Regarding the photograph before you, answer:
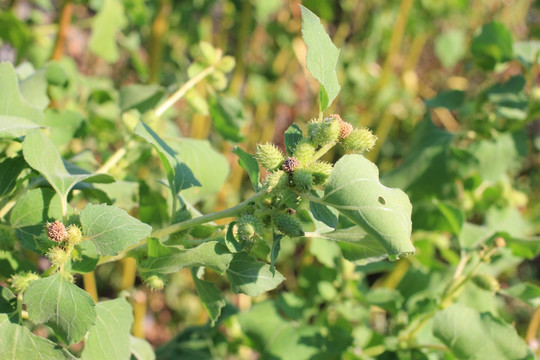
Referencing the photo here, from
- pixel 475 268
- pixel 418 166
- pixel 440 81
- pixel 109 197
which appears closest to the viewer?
pixel 109 197

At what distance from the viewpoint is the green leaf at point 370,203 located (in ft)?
2.08

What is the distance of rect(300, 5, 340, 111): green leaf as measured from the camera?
700 millimetres

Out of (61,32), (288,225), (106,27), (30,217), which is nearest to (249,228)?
(288,225)

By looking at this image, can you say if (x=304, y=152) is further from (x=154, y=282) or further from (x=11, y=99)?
(x=11, y=99)

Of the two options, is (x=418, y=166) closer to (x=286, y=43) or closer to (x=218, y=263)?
(x=218, y=263)

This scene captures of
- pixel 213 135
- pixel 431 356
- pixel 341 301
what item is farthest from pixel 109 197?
pixel 213 135

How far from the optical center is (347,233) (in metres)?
0.81

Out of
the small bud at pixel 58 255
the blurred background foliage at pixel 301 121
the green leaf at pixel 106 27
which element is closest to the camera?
the small bud at pixel 58 255

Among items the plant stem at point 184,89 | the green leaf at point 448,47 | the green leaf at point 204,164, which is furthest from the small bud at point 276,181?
the green leaf at point 448,47

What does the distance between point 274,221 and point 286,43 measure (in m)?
2.44

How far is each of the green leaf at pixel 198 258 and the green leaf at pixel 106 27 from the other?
5.13 ft

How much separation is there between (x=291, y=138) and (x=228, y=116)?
1.78 ft

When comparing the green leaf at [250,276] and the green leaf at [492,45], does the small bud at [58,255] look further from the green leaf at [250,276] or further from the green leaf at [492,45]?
the green leaf at [492,45]

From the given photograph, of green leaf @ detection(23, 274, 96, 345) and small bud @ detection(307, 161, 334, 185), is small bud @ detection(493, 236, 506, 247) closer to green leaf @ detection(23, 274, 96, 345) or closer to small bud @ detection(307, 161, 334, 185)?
small bud @ detection(307, 161, 334, 185)
